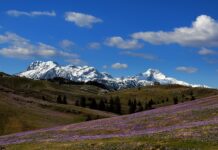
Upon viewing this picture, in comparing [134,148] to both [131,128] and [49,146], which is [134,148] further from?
[131,128]

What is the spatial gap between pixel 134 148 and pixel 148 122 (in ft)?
70.2

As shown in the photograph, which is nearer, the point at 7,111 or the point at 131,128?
the point at 131,128

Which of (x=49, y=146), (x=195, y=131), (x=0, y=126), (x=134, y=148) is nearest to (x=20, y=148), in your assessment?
(x=49, y=146)

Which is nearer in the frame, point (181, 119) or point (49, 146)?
point (49, 146)

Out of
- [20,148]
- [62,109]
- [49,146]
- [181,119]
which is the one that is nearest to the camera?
[49,146]

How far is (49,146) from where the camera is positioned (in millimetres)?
51250

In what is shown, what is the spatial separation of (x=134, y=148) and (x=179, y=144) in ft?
14.5

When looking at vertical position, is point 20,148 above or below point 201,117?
below

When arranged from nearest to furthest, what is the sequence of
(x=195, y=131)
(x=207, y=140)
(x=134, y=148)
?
(x=207, y=140), (x=134, y=148), (x=195, y=131)

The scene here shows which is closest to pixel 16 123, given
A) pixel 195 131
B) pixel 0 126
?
pixel 0 126

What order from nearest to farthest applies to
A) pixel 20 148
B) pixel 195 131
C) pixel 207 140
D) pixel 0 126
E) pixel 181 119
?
pixel 207 140 < pixel 195 131 < pixel 20 148 < pixel 181 119 < pixel 0 126

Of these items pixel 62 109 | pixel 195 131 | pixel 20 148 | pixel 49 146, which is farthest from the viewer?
pixel 62 109

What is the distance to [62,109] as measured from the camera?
183 meters

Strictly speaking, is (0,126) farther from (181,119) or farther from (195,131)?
(195,131)
